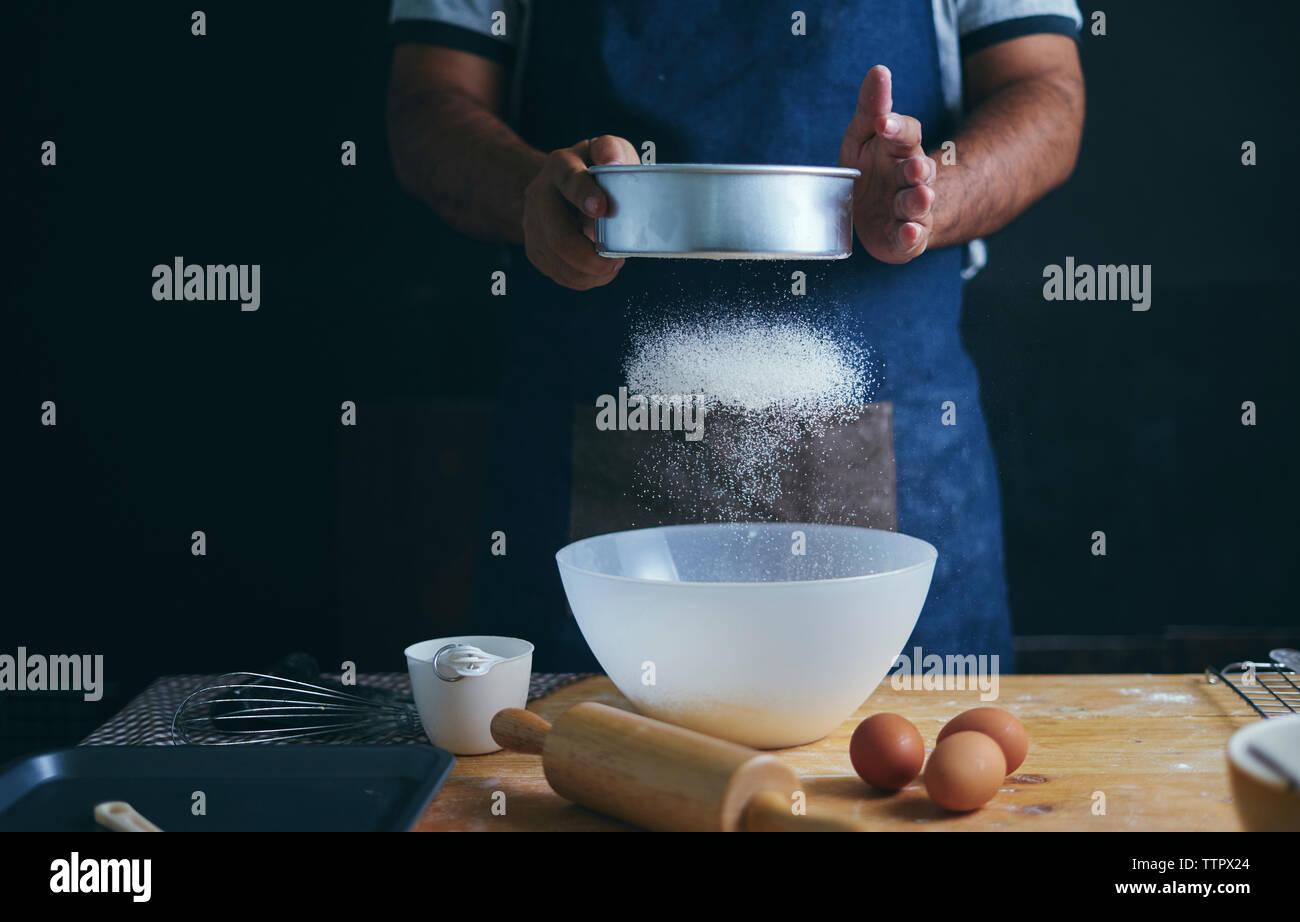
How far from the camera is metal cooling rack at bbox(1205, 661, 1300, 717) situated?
0.97 m

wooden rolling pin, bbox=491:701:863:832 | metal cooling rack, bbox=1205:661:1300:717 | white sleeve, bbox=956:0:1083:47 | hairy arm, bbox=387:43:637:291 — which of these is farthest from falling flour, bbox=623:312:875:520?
wooden rolling pin, bbox=491:701:863:832

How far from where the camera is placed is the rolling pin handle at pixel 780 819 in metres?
0.64

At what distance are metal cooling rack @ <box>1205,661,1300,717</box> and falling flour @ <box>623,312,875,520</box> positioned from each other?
553mm

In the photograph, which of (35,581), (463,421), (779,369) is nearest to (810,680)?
(779,369)

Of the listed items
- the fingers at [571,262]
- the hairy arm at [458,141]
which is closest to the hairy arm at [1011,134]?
the fingers at [571,262]

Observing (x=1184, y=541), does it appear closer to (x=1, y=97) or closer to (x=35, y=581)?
(x=35, y=581)

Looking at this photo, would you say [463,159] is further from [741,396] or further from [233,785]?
[233,785]

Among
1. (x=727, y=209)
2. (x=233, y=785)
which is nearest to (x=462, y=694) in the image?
(x=233, y=785)

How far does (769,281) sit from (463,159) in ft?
1.43

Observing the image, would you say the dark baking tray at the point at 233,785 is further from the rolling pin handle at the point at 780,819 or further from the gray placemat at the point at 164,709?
the rolling pin handle at the point at 780,819

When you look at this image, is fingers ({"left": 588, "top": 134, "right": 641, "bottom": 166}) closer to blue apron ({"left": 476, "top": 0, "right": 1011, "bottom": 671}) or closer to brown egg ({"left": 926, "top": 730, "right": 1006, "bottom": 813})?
blue apron ({"left": 476, "top": 0, "right": 1011, "bottom": 671})
